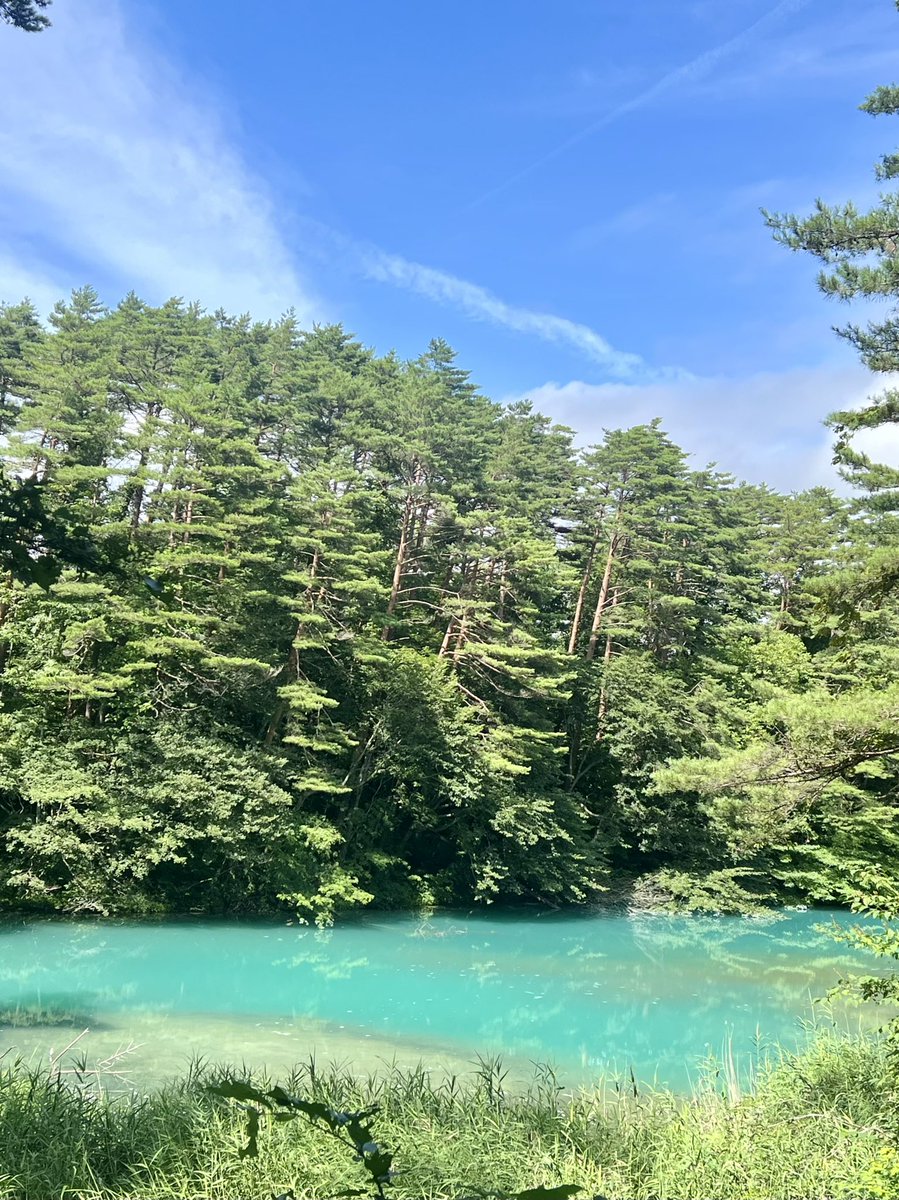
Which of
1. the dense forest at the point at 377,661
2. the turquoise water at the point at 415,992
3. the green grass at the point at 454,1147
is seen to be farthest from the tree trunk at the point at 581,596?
the green grass at the point at 454,1147

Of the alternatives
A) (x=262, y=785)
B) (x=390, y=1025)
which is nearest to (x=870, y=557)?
(x=390, y=1025)

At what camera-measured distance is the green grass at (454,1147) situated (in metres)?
3.51

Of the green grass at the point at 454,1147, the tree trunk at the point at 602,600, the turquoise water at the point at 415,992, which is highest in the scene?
the tree trunk at the point at 602,600

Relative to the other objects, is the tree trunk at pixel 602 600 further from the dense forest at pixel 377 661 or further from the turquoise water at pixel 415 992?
the turquoise water at pixel 415 992

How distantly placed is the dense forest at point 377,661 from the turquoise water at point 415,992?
144cm

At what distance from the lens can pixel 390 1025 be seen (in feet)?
31.7

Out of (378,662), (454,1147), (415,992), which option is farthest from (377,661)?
(454,1147)

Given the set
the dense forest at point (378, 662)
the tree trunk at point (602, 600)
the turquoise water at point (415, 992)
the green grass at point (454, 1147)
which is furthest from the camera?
the tree trunk at point (602, 600)

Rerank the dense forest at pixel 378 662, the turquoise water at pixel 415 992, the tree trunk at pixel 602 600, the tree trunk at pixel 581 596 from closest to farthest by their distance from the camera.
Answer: the turquoise water at pixel 415 992, the dense forest at pixel 378 662, the tree trunk at pixel 602 600, the tree trunk at pixel 581 596

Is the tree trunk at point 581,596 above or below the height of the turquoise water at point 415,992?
above

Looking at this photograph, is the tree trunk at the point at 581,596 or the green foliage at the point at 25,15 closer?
the green foliage at the point at 25,15

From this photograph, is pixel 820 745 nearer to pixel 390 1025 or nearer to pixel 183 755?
pixel 390 1025

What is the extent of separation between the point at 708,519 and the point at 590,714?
20.0ft

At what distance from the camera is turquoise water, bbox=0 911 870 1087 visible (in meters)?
8.39
